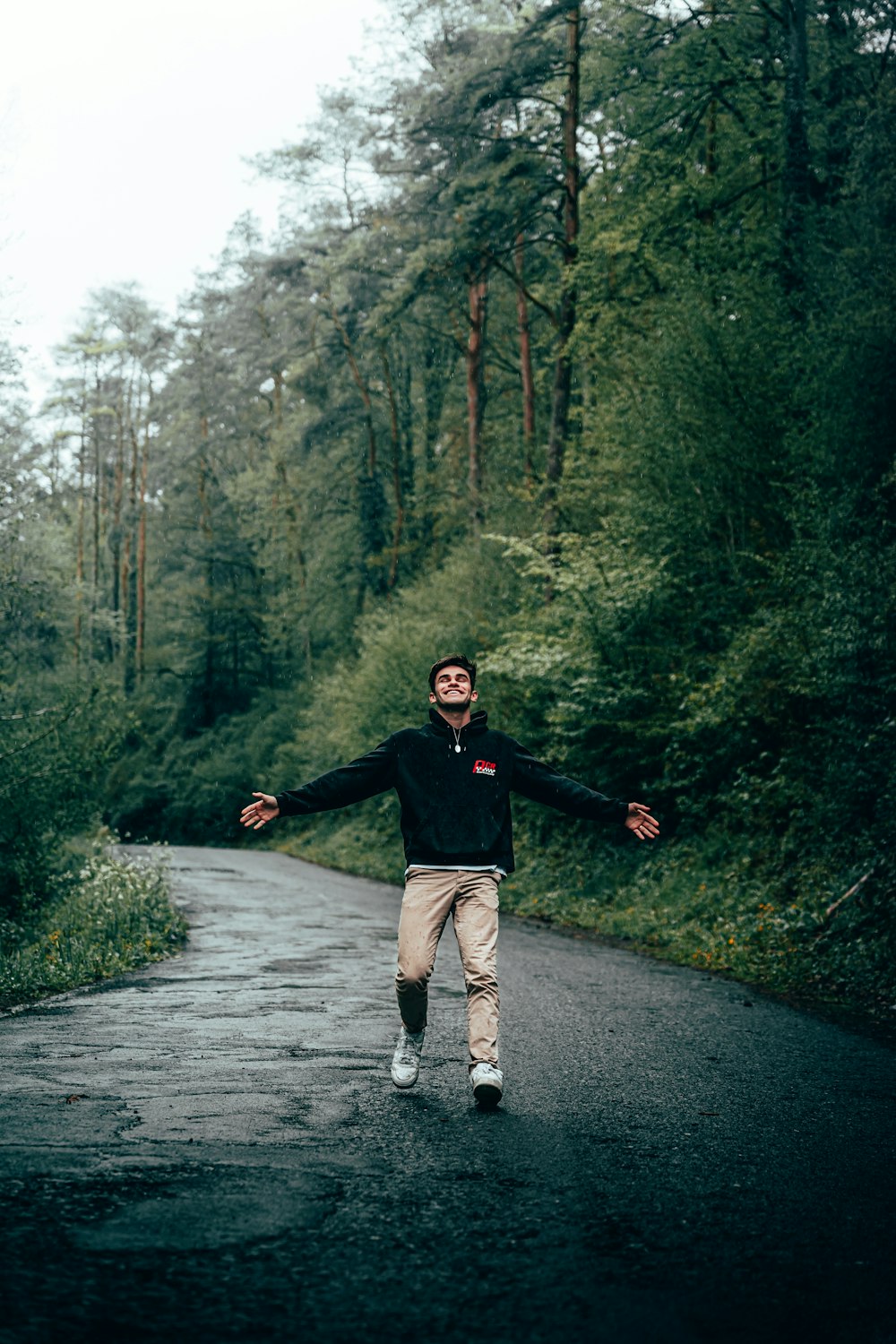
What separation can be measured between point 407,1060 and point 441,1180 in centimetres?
173

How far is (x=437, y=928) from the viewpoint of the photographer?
21.2 feet

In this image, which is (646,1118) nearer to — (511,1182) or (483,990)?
(483,990)

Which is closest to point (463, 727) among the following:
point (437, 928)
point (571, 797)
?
point (571, 797)

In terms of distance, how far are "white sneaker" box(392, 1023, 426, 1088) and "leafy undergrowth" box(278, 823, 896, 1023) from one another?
4203 mm

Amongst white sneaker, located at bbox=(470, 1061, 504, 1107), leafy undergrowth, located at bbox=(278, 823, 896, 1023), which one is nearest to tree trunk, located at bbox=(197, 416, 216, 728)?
leafy undergrowth, located at bbox=(278, 823, 896, 1023)

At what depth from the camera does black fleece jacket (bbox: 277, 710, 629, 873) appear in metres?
6.40

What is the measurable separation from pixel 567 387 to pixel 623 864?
10980 millimetres

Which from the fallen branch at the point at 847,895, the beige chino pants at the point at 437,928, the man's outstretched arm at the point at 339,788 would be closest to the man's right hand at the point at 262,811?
the man's outstretched arm at the point at 339,788

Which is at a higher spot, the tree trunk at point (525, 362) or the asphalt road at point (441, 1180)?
the tree trunk at point (525, 362)

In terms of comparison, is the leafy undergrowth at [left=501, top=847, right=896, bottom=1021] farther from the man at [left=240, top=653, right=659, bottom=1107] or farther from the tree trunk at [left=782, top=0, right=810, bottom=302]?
the tree trunk at [left=782, top=0, right=810, bottom=302]

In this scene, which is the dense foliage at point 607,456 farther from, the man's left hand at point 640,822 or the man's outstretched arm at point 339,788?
the man's outstretched arm at point 339,788

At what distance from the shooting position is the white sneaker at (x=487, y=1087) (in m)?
5.84

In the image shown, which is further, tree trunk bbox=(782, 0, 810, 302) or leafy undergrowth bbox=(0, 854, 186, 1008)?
tree trunk bbox=(782, 0, 810, 302)

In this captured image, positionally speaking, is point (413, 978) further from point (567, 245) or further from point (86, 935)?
point (567, 245)
